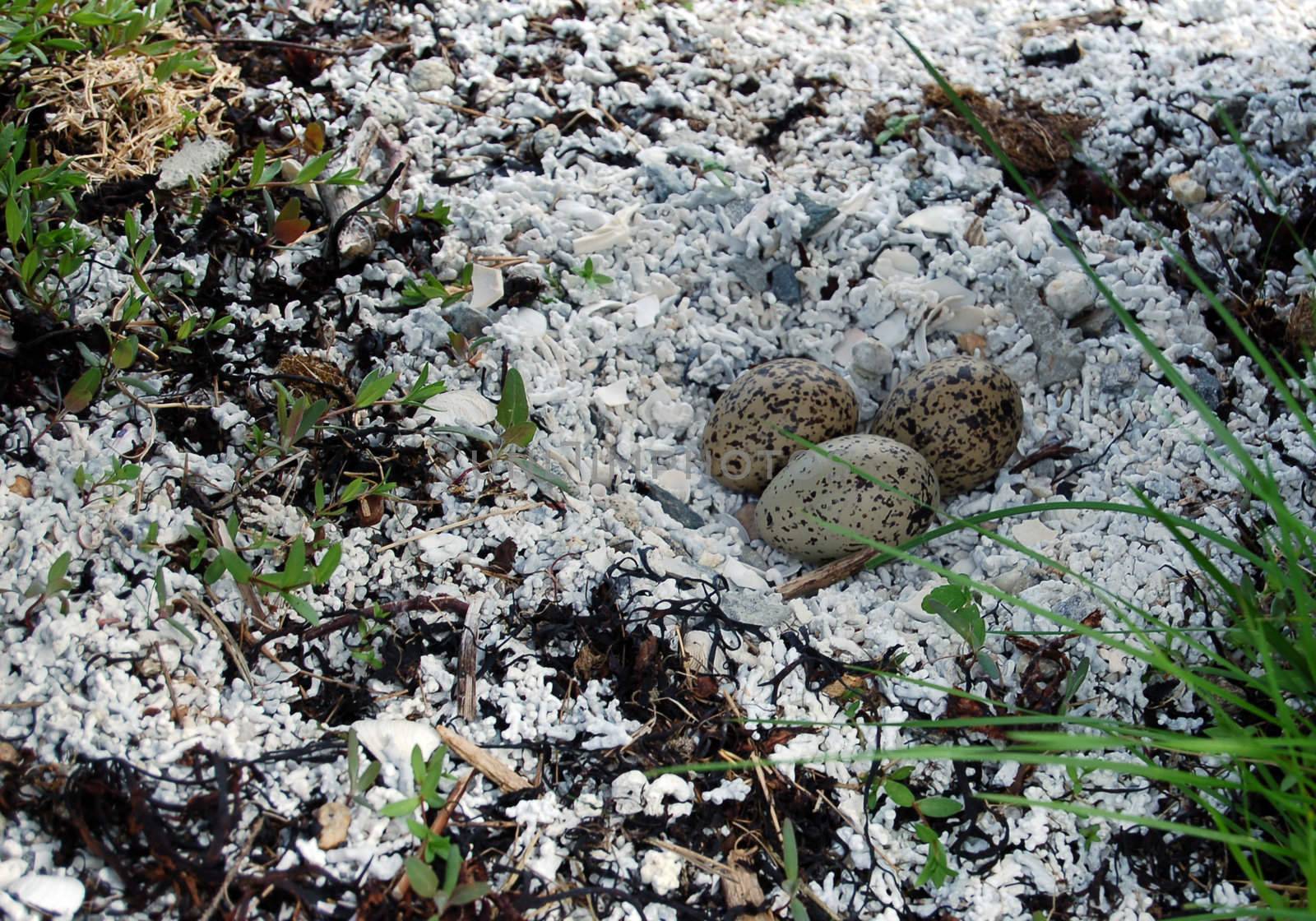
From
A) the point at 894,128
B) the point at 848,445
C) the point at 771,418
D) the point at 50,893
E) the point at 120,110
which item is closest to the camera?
the point at 50,893

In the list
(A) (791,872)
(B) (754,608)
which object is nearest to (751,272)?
(B) (754,608)

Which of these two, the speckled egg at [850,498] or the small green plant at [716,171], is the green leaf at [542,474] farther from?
the small green plant at [716,171]

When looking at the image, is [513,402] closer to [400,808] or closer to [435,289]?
[435,289]

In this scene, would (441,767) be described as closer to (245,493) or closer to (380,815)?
(380,815)

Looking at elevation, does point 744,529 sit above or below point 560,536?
below

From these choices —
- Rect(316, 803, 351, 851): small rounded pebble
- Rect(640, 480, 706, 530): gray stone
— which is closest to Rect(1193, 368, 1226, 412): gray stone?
Rect(640, 480, 706, 530): gray stone

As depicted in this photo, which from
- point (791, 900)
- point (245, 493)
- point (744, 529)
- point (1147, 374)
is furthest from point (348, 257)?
point (1147, 374)

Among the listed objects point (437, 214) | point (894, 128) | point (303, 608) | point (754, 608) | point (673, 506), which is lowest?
point (673, 506)
